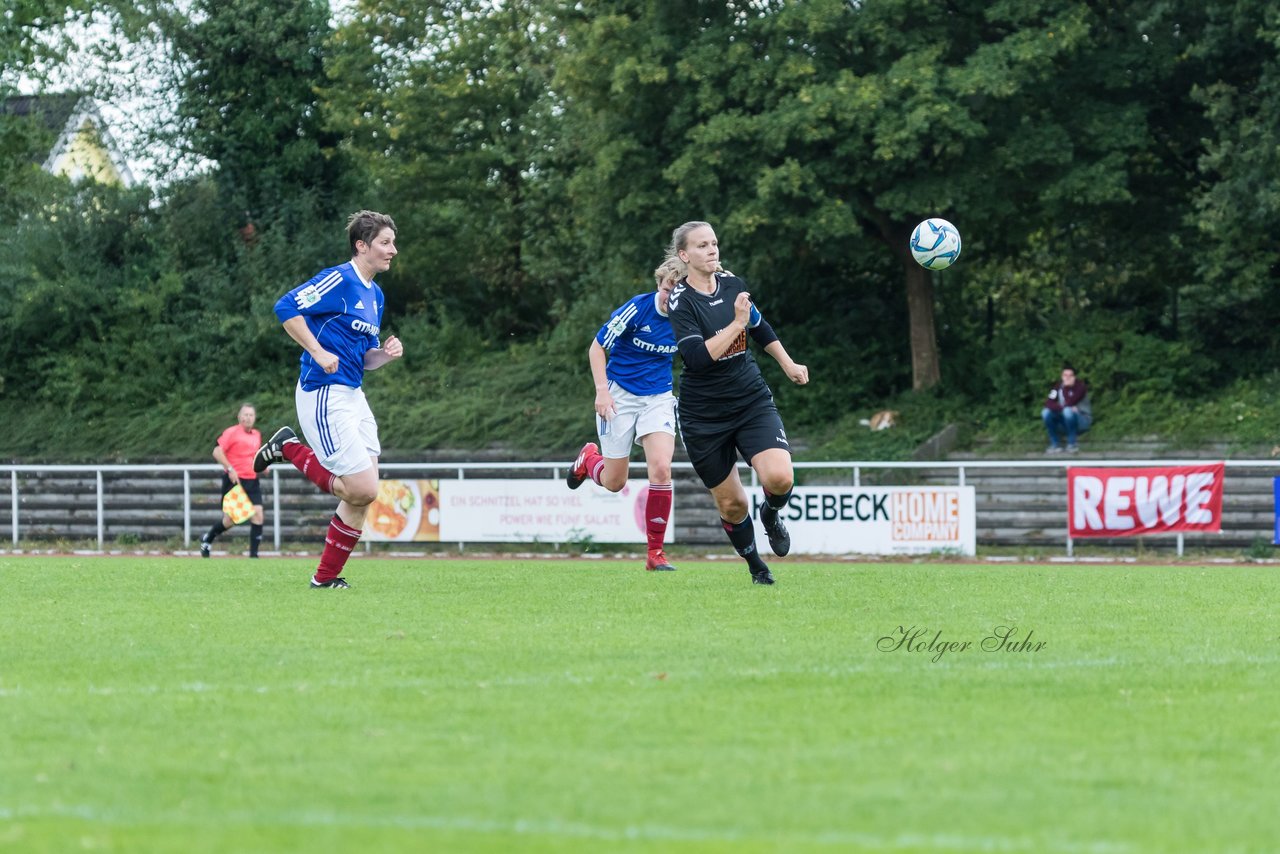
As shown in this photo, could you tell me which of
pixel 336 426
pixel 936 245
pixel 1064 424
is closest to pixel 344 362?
pixel 336 426

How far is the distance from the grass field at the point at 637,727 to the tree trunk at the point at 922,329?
2201cm

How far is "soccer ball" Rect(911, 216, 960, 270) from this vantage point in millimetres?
13125

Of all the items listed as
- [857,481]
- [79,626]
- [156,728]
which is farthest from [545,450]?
[156,728]

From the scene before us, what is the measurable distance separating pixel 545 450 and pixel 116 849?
94.4 feet

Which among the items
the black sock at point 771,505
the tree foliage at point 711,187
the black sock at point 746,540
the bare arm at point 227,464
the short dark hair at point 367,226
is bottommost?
the black sock at point 746,540

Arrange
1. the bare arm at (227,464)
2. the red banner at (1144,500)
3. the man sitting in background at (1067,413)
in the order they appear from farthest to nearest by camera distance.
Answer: the man sitting in background at (1067,413) < the red banner at (1144,500) < the bare arm at (227,464)

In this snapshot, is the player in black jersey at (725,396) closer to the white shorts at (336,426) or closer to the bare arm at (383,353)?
the bare arm at (383,353)

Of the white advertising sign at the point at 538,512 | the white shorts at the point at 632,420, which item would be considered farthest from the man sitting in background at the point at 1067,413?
the white shorts at the point at 632,420

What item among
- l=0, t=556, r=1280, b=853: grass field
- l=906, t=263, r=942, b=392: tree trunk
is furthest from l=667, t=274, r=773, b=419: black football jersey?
l=906, t=263, r=942, b=392: tree trunk

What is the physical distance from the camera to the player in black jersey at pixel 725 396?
11.5 m

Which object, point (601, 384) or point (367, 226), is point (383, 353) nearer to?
point (367, 226)

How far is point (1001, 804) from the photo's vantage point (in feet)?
14.6

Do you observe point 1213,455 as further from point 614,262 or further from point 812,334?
point 614,262

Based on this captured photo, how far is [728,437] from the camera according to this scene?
11.8 metres
